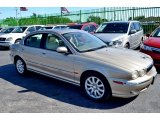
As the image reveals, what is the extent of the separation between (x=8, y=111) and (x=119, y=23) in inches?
280

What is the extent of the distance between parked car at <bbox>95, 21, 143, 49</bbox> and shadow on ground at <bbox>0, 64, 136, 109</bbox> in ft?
10.7

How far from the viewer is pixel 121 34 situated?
30.6 ft

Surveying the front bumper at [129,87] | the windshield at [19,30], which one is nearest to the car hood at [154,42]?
the front bumper at [129,87]

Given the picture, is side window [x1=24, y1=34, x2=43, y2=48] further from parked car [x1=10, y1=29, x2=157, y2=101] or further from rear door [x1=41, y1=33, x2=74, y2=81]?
rear door [x1=41, y1=33, x2=74, y2=81]

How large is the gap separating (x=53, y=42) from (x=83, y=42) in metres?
0.80

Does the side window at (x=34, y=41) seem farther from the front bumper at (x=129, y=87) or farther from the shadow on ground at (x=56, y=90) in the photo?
the front bumper at (x=129, y=87)

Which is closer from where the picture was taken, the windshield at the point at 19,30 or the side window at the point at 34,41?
the side window at the point at 34,41

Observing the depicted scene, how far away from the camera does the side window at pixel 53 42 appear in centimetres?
Result: 558

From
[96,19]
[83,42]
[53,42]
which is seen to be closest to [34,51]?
[53,42]

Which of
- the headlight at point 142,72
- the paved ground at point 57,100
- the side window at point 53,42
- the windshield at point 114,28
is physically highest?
the windshield at point 114,28

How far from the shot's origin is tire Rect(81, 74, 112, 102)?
468 centimetres

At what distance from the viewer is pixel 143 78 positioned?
4559mm

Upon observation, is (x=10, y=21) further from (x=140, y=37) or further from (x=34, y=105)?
(x=34, y=105)
